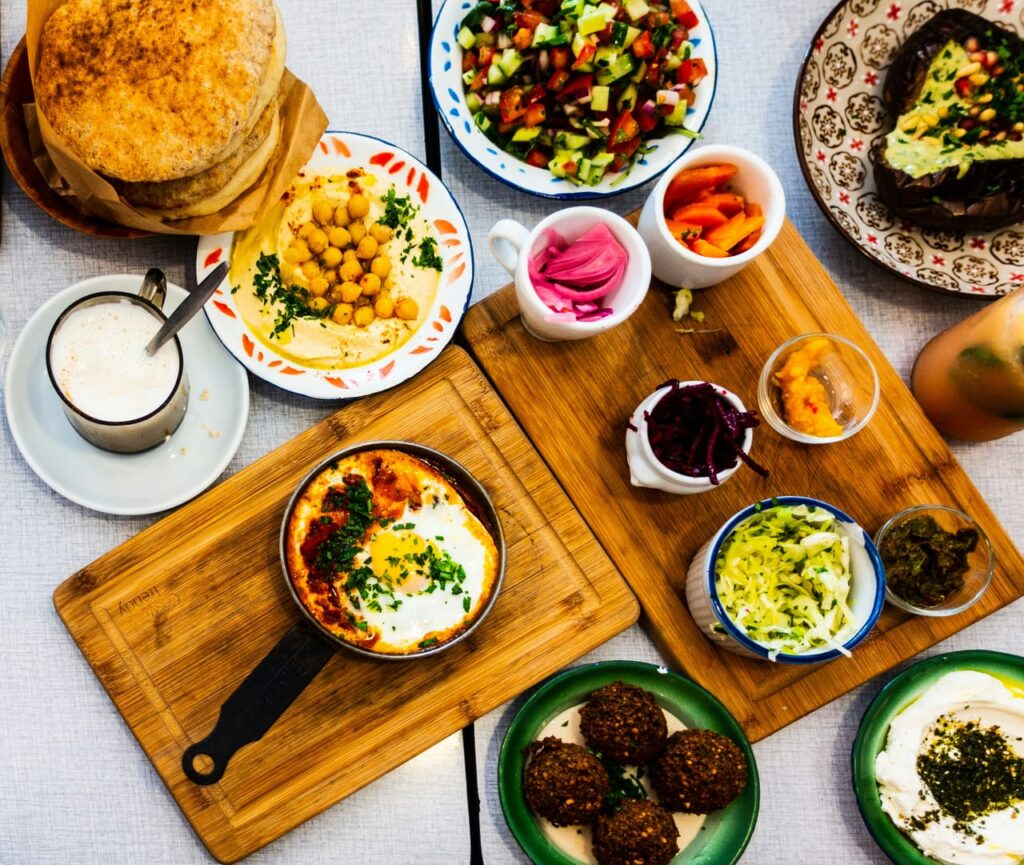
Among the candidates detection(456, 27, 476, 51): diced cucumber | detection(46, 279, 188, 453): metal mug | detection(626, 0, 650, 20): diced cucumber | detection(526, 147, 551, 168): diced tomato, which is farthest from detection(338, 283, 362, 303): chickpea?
detection(626, 0, 650, 20): diced cucumber

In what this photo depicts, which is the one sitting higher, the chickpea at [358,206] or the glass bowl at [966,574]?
the chickpea at [358,206]

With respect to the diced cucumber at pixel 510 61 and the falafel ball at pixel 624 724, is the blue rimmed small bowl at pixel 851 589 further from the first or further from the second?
the diced cucumber at pixel 510 61

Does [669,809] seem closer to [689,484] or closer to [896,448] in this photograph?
[689,484]

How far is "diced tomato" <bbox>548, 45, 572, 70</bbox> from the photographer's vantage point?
198 cm

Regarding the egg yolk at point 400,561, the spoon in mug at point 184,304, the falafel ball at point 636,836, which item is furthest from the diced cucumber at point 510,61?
the falafel ball at point 636,836

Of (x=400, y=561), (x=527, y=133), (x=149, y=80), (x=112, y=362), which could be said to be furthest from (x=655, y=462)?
(x=149, y=80)

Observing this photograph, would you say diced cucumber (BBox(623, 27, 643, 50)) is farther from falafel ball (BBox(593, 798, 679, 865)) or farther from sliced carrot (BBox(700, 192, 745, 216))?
falafel ball (BBox(593, 798, 679, 865))

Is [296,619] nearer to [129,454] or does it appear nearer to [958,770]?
[129,454]

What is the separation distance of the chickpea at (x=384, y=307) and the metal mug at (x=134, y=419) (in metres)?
0.43

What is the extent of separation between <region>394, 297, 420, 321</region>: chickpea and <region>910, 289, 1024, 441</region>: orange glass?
3.96 ft

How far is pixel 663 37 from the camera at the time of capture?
6.59 feet

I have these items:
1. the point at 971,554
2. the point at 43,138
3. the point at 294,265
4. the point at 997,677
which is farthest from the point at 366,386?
the point at 997,677

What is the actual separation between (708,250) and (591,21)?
542 mm

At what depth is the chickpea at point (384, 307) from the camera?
204cm
